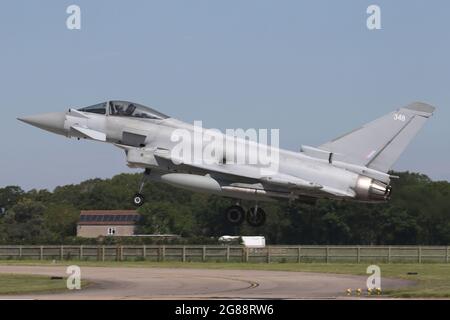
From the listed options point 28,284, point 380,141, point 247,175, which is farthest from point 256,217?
point 28,284

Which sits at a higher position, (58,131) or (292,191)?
(58,131)

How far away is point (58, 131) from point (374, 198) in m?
14.3

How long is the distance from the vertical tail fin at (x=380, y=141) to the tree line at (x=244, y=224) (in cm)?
385

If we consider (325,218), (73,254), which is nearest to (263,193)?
(73,254)

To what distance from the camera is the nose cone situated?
42906 millimetres

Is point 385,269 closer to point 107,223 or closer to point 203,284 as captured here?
point 203,284

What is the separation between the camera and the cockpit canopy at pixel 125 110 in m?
42.8

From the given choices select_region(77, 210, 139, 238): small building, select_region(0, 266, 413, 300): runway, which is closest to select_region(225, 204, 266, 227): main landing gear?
select_region(0, 266, 413, 300): runway

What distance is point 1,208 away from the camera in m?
149

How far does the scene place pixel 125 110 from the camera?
42875mm

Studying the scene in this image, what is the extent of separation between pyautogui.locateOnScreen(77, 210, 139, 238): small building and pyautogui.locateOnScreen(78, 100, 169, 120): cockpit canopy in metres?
→ 77.6
